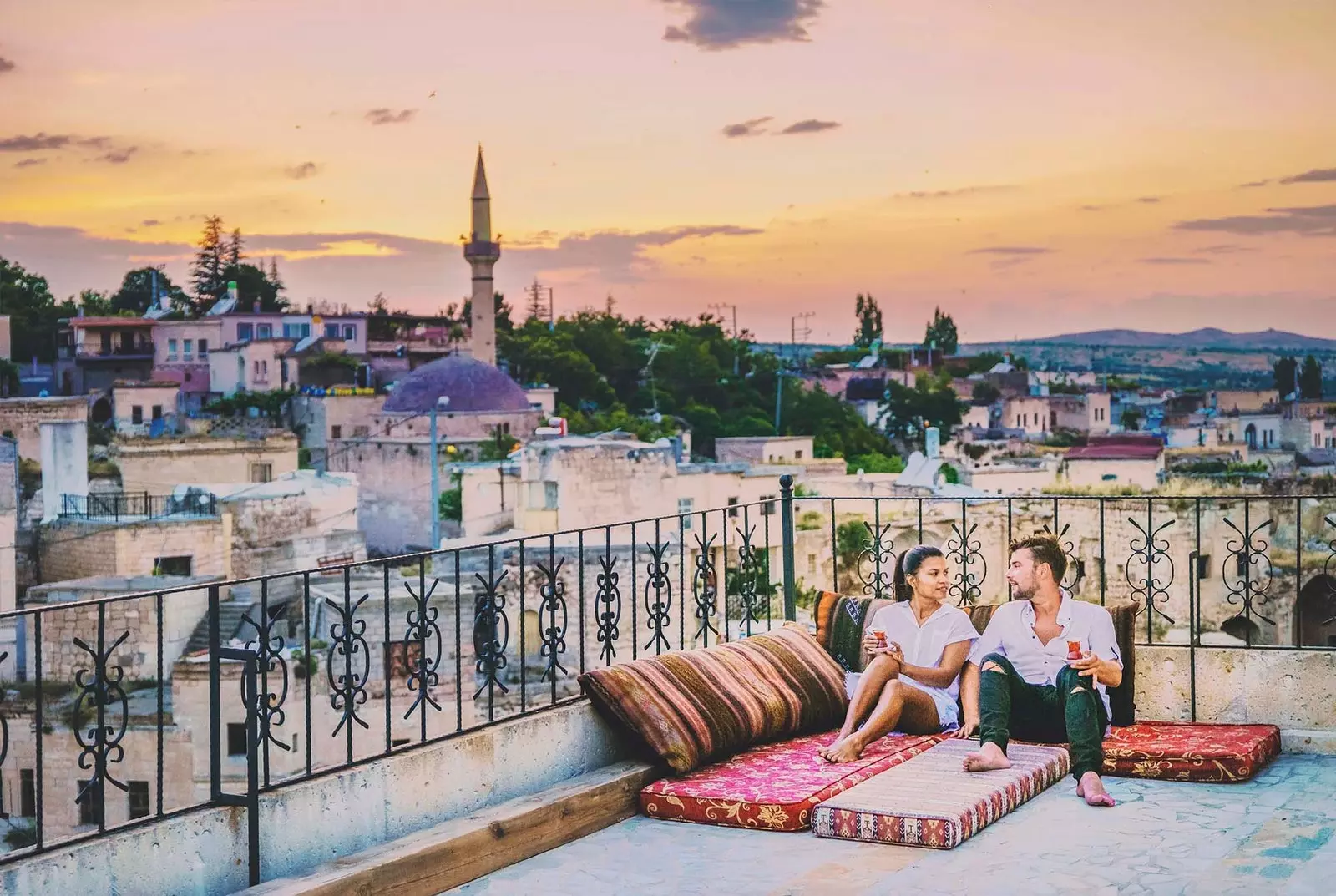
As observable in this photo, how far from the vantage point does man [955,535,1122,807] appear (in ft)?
18.5

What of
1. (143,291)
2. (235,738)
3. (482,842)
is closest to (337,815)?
(482,842)

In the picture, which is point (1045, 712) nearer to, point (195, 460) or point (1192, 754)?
point (1192, 754)

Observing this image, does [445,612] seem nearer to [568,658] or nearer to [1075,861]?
[568,658]

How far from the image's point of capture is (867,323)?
75.9 meters

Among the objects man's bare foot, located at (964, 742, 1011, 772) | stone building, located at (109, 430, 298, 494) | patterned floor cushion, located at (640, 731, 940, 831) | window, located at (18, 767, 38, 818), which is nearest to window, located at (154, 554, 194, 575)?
window, located at (18, 767, 38, 818)

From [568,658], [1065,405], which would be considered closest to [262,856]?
[568,658]

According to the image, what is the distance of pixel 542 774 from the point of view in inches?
215

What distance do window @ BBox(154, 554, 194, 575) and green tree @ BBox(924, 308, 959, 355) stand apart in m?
59.4

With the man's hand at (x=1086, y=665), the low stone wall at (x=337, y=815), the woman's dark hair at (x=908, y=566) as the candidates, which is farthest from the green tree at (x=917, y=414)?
the low stone wall at (x=337, y=815)

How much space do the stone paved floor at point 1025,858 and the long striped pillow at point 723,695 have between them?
368 millimetres

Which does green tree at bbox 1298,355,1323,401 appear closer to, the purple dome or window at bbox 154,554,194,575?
the purple dome

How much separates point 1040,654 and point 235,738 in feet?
39.1

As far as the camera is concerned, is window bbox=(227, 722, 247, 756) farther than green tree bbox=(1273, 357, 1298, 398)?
No

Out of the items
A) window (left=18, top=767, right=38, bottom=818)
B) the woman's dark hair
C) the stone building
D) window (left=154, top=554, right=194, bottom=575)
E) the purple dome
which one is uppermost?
the purple dome
